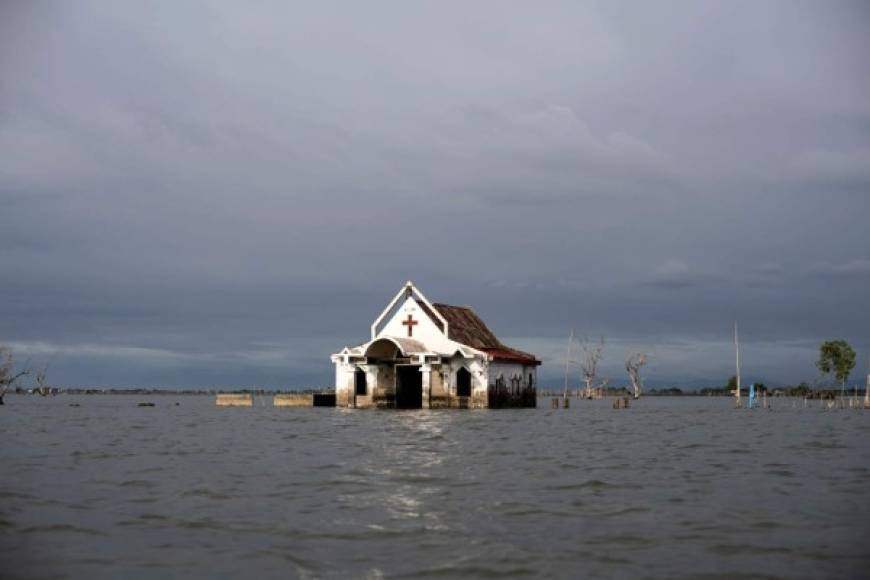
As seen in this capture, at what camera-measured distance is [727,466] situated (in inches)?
1006

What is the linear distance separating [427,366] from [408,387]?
6611mm

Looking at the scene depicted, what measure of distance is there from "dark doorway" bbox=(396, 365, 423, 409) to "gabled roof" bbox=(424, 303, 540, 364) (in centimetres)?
405

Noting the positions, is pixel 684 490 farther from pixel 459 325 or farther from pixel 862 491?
pixel 459 325

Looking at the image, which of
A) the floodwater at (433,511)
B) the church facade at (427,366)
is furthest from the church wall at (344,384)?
the floodwater at (433,511)

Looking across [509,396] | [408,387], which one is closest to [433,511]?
[509,396]

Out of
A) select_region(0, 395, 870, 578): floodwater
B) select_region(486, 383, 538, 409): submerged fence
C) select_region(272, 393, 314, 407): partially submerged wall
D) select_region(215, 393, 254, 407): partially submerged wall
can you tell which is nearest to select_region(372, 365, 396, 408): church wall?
select_region(486, 383, 538, 409): submerged fence

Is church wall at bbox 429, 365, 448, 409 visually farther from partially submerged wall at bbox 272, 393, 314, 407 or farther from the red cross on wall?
partially submerged wall at bbox 272, 393, 314, 407

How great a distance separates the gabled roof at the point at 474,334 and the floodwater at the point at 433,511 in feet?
112

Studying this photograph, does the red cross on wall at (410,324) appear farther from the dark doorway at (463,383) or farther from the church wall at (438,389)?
the dark doorway at (463,383)

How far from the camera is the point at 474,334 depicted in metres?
70.4

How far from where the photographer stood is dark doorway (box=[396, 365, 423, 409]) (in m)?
67.9

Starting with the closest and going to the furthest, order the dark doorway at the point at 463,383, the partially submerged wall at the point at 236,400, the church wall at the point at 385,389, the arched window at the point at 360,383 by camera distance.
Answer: the dark doorway at the point at 463,383 < the church wall at the point at 385,389 < the arched window at the point at 360,383 < the partially submerged wall at the point at 236,400

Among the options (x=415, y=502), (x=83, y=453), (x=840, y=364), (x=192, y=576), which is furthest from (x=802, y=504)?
(x=840, y=364)

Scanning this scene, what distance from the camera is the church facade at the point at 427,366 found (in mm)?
63688
